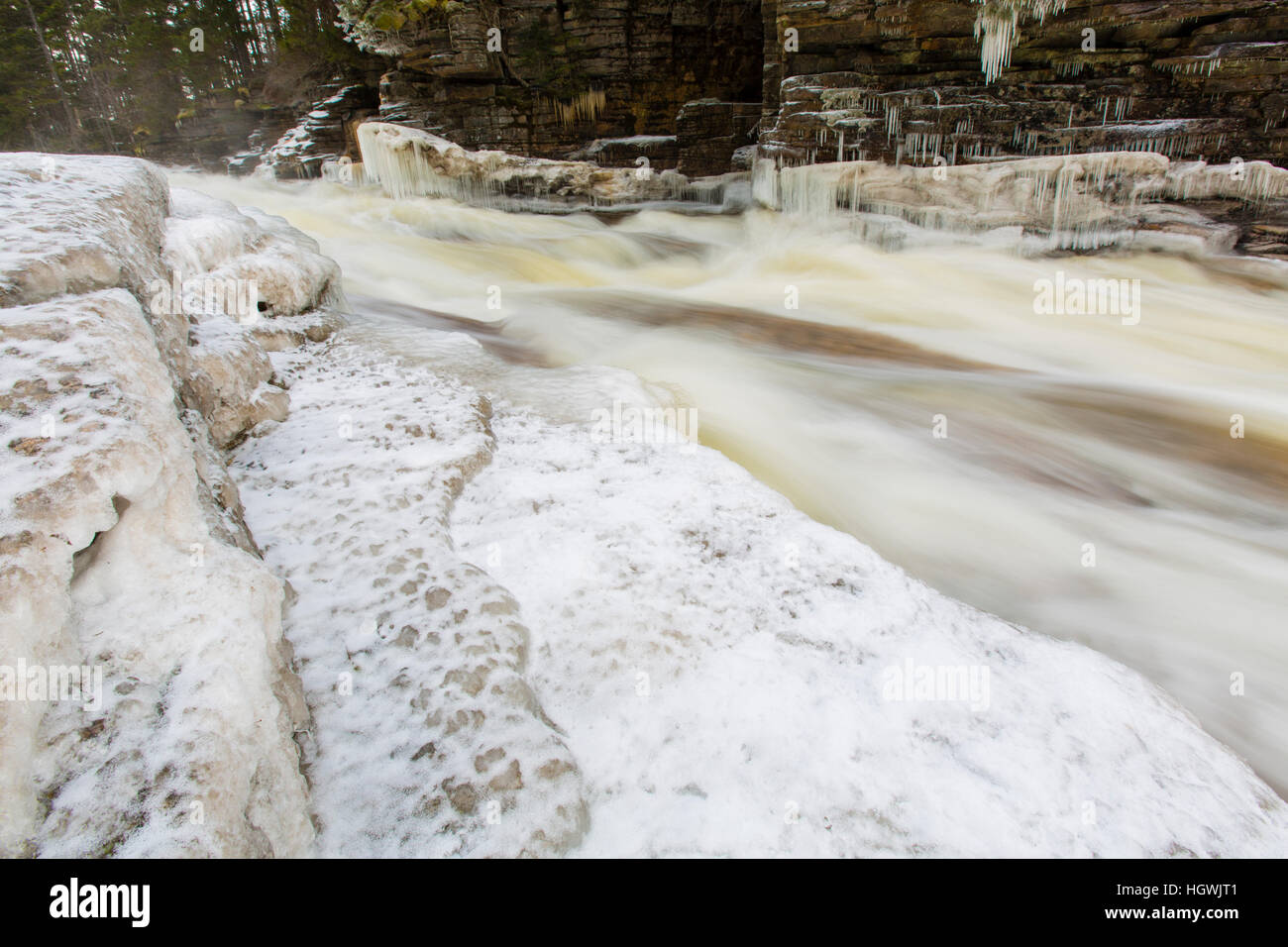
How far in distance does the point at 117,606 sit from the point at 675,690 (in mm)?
1331

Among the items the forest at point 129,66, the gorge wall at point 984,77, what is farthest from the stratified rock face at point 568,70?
the forest at point 129,66

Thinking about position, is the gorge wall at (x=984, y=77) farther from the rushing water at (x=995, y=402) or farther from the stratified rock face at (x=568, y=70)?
the rushing water at (x=995, y=402)

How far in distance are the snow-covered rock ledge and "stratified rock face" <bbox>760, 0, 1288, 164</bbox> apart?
949 centimetres

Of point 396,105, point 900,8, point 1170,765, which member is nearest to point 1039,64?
point 900,8

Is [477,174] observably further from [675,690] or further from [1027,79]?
[675,690]

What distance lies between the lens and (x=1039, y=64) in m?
8.26

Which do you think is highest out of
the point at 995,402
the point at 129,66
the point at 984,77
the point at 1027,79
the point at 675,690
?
the point at 129,66

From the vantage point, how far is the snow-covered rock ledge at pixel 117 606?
103 cm

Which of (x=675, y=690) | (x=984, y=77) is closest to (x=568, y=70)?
(x=984, y=77)

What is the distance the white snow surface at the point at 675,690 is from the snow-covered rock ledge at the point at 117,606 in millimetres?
230

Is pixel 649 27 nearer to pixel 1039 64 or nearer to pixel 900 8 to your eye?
pixel 900 8

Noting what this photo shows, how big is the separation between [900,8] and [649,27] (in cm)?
748

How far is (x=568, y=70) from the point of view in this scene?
14.0 m

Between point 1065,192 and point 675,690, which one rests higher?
point 1065,192
